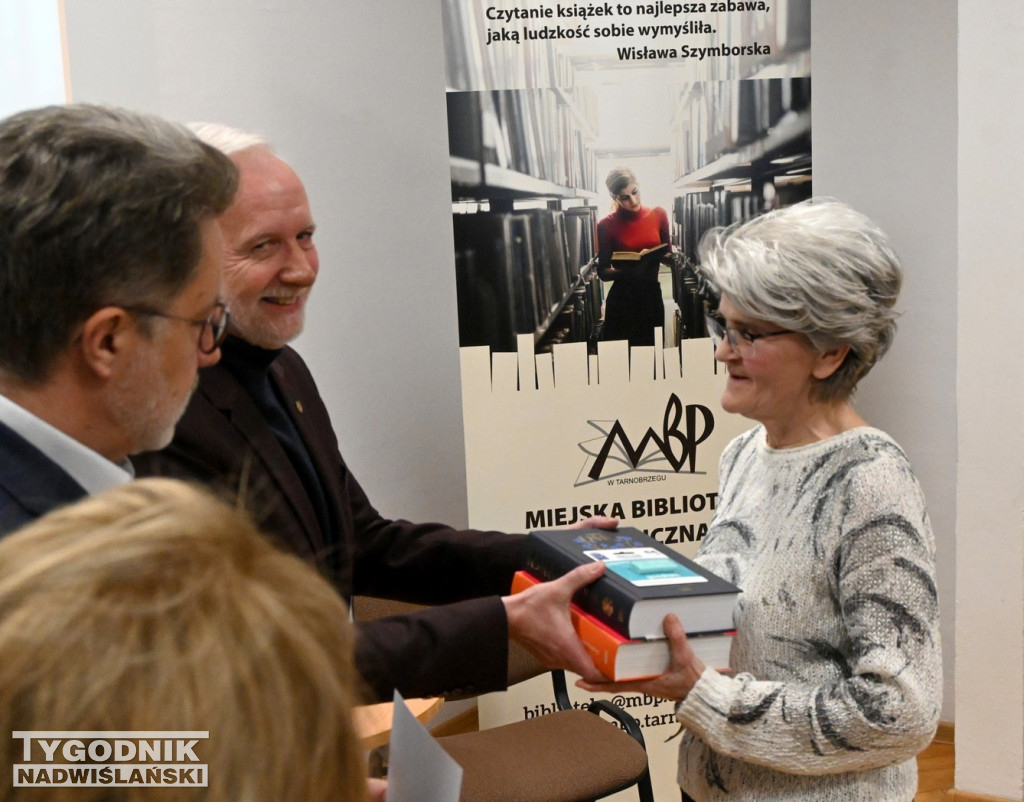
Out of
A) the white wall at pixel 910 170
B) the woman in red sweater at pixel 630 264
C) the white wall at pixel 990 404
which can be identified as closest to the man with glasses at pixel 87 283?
the woman in red sweater at pixel 630 264

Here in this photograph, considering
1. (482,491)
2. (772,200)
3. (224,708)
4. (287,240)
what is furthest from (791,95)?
(224,708)

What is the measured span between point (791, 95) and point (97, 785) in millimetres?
3457

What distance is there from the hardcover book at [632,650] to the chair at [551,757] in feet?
3.96

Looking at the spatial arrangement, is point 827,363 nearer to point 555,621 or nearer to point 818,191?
point 555,621

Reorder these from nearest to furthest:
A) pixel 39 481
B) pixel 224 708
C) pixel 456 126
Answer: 1. pixel 224 708
2. pixel 39 481
3. pixel 456 126

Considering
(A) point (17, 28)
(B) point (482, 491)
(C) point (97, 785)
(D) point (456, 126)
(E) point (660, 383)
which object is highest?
(A) point (17, 28)

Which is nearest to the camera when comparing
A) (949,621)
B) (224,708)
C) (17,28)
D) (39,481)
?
(224,708)

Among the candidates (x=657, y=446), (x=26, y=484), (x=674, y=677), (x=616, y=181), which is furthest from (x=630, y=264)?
(x=26, y=484)

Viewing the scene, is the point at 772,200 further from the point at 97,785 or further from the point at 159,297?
the point at 97,785

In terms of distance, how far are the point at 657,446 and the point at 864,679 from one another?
2.01m

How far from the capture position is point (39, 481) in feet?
3.62

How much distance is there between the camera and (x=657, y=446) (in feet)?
11.8

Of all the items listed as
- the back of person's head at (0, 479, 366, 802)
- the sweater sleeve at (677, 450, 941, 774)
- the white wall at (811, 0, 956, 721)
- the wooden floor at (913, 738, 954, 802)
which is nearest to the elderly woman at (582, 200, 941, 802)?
the sweater sleeve at (677, 450, 941, 774)

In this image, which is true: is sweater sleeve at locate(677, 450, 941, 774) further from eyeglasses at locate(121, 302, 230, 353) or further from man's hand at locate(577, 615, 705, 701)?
eyeglasses at locate(121, 302, 230, 353)
